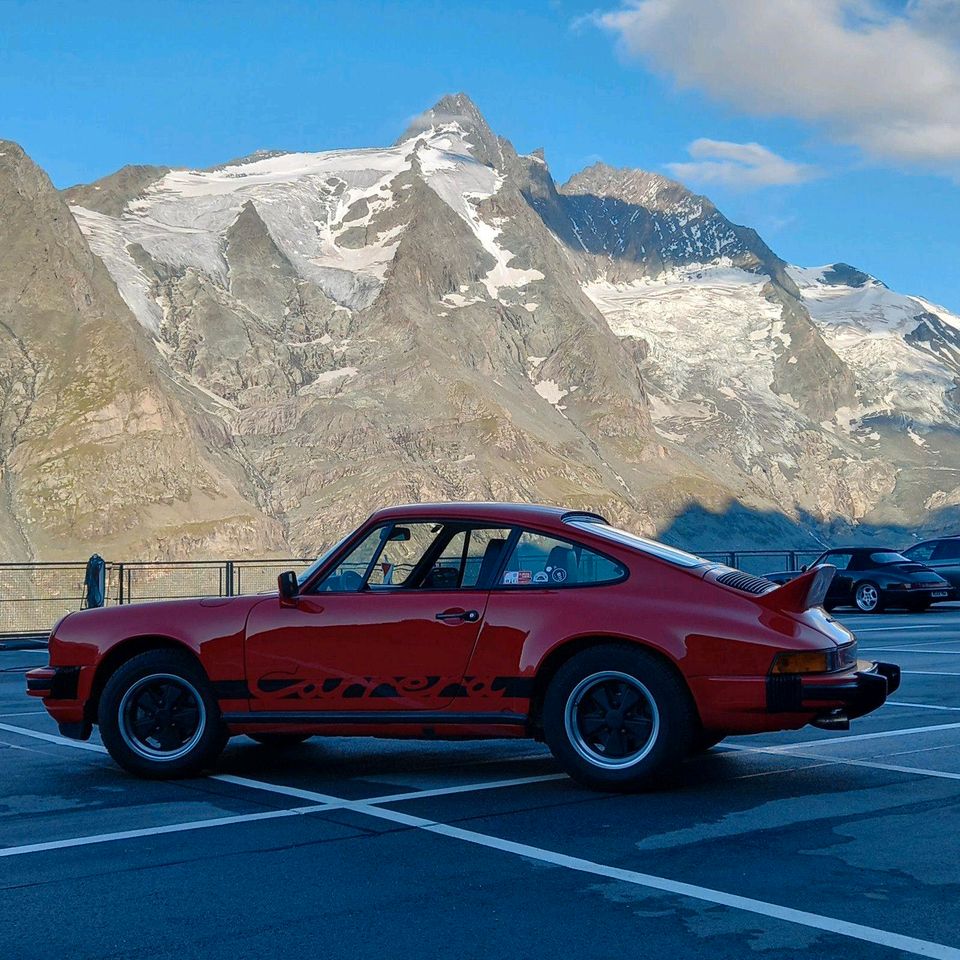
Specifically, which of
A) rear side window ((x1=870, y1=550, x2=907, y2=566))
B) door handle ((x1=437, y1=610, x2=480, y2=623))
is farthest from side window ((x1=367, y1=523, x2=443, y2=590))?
rear side window ((x1=870, y1=550, x2=907, y2=566))

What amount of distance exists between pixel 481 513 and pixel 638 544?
0.93m

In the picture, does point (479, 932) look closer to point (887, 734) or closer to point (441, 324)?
point (887, 734)

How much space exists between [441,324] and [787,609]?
19173 cm

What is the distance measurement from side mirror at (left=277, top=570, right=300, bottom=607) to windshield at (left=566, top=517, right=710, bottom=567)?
63.6 inches

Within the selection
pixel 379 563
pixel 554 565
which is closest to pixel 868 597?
pixel 554 565

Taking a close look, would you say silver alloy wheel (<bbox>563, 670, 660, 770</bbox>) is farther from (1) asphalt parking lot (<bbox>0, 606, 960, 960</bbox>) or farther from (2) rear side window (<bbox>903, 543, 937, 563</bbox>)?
(2) rear side window (<bbox>903, 543, 937, 563</bbox>)

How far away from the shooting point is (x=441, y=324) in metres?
198

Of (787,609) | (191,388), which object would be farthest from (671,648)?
(191,388)

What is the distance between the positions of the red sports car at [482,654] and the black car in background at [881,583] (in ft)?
65.1

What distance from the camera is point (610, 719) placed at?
7.50 meters

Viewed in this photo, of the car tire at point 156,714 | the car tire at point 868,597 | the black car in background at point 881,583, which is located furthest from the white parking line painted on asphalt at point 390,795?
the car tire at point 868,597

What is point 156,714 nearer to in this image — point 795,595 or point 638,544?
point 638,544

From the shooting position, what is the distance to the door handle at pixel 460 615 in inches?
306

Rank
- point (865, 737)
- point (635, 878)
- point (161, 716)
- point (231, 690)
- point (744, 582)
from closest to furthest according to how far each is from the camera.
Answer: point (635, 878), point (744, 582), point (231, 690), point (161, 716), point (865, 737)
